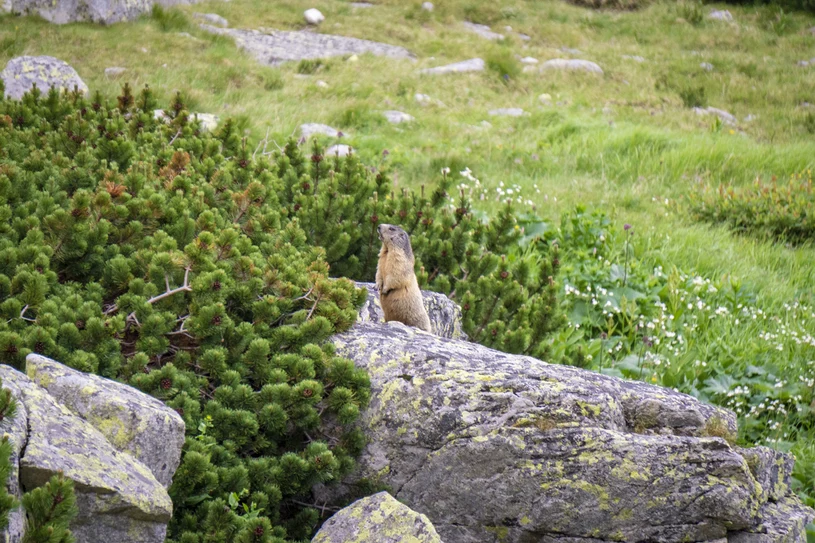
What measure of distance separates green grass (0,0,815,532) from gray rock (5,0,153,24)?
1.29 ft

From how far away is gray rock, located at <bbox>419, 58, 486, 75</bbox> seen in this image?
16.7 m

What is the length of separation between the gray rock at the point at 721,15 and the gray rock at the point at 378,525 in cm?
2375

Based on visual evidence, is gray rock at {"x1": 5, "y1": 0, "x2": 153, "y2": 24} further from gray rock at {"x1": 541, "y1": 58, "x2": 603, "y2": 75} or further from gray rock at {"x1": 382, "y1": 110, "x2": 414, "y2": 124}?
gray rock at {"x1": 541, "y1": 58, "x2": 603, "y2": 75}

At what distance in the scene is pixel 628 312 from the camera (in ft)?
26.8

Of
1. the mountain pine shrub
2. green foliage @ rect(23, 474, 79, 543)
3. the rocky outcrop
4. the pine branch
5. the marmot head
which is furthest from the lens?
the marmot head

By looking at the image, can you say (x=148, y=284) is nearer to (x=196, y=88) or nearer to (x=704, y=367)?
(x=704, y=367)

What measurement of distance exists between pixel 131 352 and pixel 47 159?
2.41 m

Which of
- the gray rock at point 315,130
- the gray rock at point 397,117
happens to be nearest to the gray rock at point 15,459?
the gray rock at point 315,130

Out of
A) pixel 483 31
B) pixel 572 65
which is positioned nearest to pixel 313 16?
pixel 483 31

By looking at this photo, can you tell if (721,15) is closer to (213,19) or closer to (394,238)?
(213,19)

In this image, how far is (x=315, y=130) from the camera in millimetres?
→ 12047

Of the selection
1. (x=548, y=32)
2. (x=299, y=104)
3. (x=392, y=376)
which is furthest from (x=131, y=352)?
(x=548, y=32)

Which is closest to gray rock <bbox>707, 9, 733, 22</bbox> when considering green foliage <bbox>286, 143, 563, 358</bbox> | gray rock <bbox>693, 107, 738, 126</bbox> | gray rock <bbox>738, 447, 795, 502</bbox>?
gray rock <bbox>693, 107, 738, 126</bbox>

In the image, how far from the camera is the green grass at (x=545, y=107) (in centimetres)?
1016
